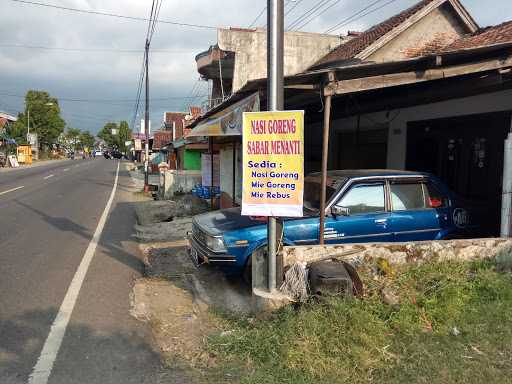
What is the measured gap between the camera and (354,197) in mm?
5488

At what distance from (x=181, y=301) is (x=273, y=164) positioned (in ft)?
7.44

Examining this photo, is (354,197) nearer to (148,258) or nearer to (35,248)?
(148,258)

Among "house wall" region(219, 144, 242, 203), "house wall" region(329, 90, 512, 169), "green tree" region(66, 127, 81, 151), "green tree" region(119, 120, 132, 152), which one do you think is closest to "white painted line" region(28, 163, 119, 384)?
"house wall" region(219, 144, 242, 203)

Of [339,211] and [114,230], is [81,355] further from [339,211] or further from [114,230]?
[114,230]

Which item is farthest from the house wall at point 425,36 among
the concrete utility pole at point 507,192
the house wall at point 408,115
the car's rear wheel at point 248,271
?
the car's rear wheel at point 248,271

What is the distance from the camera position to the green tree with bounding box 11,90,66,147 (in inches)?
2303

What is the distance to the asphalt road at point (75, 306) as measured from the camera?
359 centimetres

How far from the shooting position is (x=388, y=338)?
3811mm

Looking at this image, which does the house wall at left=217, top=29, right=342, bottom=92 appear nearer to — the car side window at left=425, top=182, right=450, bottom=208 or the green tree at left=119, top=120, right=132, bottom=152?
the car side window at left=425, top=182, right=450, bottom=208

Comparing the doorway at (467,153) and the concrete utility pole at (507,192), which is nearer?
the concrete utility pole at (507,192)

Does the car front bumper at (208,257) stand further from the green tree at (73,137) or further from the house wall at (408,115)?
the green tree at (73,137)

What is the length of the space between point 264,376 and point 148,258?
14.9 ft

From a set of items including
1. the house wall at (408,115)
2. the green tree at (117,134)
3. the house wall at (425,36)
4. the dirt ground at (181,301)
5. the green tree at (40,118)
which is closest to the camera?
the dirt ground at (181,301)

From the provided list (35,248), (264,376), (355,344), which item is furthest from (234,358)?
(35,248)
